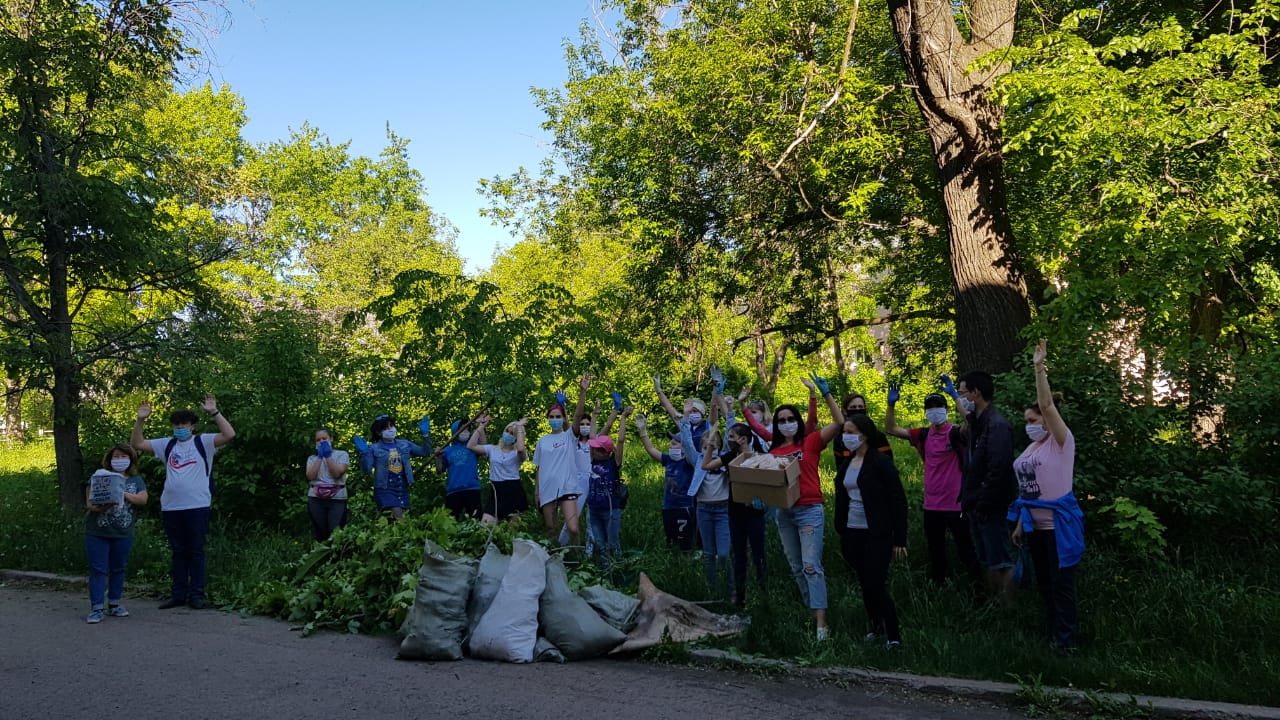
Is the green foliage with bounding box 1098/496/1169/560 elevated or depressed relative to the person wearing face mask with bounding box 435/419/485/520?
depressed

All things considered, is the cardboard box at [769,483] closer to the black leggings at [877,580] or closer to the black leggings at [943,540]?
the black leggings at [877,580]

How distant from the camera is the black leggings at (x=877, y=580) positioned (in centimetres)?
591

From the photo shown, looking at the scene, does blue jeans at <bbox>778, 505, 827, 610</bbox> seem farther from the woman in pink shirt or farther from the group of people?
the woman in pink shirt

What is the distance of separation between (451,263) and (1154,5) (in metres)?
36.4

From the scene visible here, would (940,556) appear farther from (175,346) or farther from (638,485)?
(175,346)

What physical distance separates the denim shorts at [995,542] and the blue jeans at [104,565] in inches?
290

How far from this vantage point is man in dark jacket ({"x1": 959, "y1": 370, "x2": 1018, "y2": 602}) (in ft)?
20.5

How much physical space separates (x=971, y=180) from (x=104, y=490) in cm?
930

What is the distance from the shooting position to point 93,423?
12375 mm

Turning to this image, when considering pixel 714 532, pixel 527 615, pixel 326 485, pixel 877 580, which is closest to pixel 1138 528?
pixel 877 580

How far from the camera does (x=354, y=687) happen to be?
547 cm

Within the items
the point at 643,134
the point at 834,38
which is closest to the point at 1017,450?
the point at 834,38

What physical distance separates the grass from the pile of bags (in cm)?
61

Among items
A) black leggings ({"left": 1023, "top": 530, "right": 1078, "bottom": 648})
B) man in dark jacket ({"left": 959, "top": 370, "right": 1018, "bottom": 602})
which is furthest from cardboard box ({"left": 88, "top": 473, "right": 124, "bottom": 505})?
black leggings ({"left": 1023, "top": 530, "right": 1078, "bottom": 648})
